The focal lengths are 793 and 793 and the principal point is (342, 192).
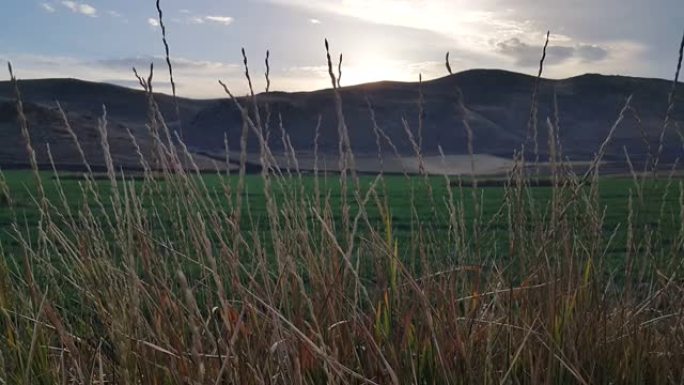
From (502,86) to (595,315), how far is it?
109m

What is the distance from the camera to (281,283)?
183 cm

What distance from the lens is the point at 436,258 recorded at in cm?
230

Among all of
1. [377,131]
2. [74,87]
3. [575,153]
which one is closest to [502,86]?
[575,153]

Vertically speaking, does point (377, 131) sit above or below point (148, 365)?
above

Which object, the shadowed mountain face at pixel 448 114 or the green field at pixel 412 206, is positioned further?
the shadowed mountain face at pixel 448 114

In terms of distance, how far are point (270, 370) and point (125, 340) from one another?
298 millimetres

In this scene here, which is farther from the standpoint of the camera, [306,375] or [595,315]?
[595,315]

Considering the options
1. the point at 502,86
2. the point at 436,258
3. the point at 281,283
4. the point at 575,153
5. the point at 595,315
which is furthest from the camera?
the point at 502,86

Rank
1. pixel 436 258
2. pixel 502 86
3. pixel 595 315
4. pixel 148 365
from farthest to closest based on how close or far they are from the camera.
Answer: pixel 502 86
pixel 436 258
pixel 595 315
pixel 148 365

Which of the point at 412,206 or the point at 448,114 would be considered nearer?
the point at 412,206

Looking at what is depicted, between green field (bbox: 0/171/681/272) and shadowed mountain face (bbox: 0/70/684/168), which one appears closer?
green field (bbox: 0/171/681/272)

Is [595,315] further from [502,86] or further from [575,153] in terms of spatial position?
[502,86]

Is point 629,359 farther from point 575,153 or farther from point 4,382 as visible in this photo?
point 575,153

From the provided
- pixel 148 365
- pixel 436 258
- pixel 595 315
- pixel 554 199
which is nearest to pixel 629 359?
pixel 595 315
